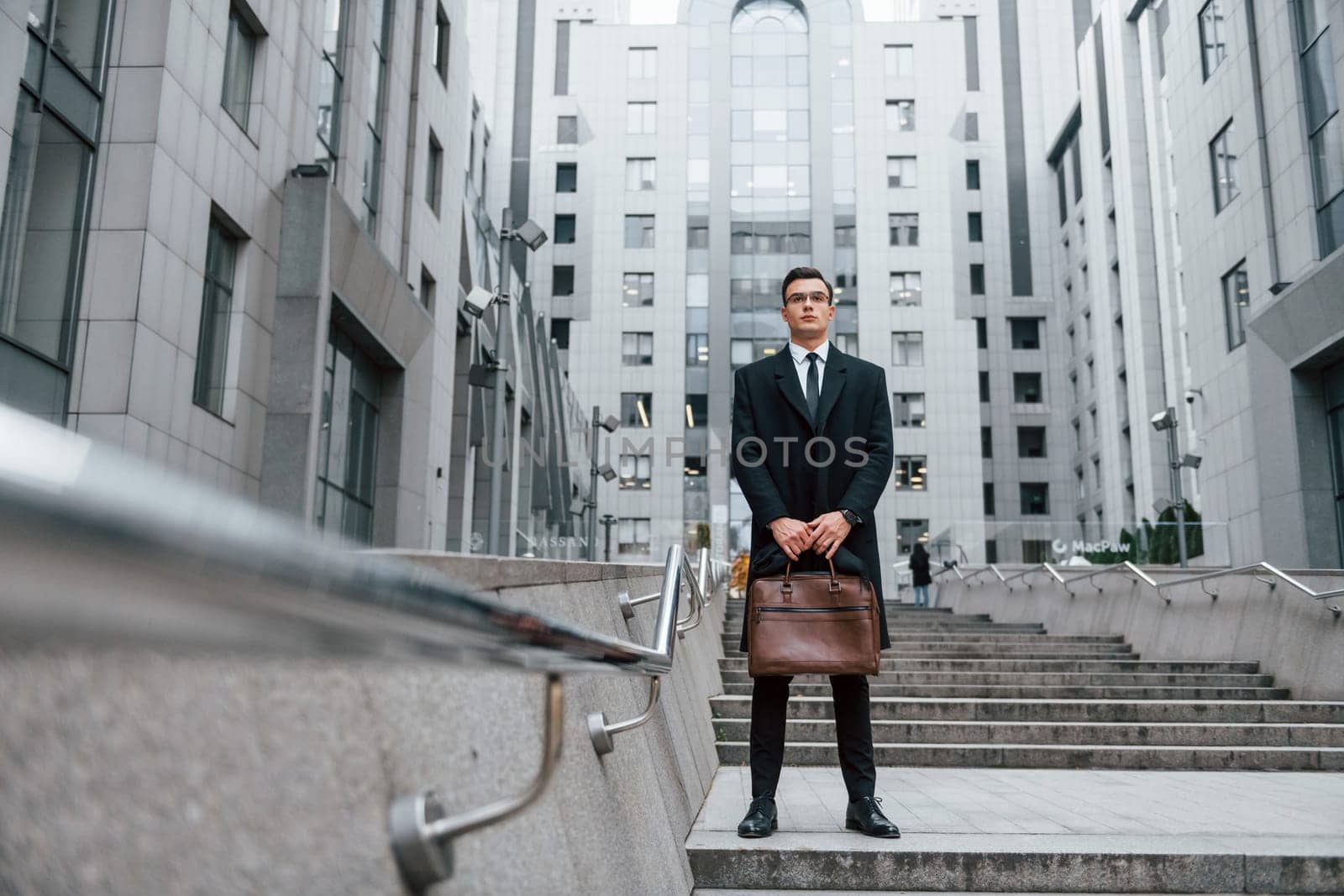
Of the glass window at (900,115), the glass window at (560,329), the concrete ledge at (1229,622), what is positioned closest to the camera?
the concrete ledge at (1229,622)

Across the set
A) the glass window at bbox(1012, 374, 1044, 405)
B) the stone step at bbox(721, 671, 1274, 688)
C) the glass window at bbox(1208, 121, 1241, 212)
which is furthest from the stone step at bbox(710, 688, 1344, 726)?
the glass window at bbox(1012, 374, 1044, 405)

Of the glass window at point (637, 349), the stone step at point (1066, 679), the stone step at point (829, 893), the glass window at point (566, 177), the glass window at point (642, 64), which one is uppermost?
the glass window at point (642, 64)

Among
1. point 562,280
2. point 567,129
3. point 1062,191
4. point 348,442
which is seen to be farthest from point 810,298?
point 1062,191

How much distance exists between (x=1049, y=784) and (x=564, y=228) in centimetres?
4987

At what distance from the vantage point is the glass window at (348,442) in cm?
1841

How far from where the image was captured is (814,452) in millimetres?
4676

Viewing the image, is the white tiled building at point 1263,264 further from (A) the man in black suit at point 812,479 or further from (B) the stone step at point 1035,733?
(A) the man in black suit at point 812,479

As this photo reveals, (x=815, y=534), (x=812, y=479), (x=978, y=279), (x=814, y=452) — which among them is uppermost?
(x=978, y=279)

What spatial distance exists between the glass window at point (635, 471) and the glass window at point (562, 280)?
9003 mm

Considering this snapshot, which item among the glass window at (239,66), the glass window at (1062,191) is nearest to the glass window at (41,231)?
the glass window at (239,66)

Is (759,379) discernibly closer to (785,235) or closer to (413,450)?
(413,450)

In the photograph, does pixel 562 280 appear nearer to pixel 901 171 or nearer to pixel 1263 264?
pixel 901 171

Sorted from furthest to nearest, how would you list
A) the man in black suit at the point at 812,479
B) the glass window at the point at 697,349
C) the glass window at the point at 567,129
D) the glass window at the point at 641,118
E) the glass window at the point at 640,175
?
the glass window at the point at 567,129 → the glass window at the point at 641,118 → the glass window at the point at 640,175 → the glass window at the point at 697,349 → the man in black suit at the point at 812,479

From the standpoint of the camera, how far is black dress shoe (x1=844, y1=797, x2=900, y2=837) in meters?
4.62
